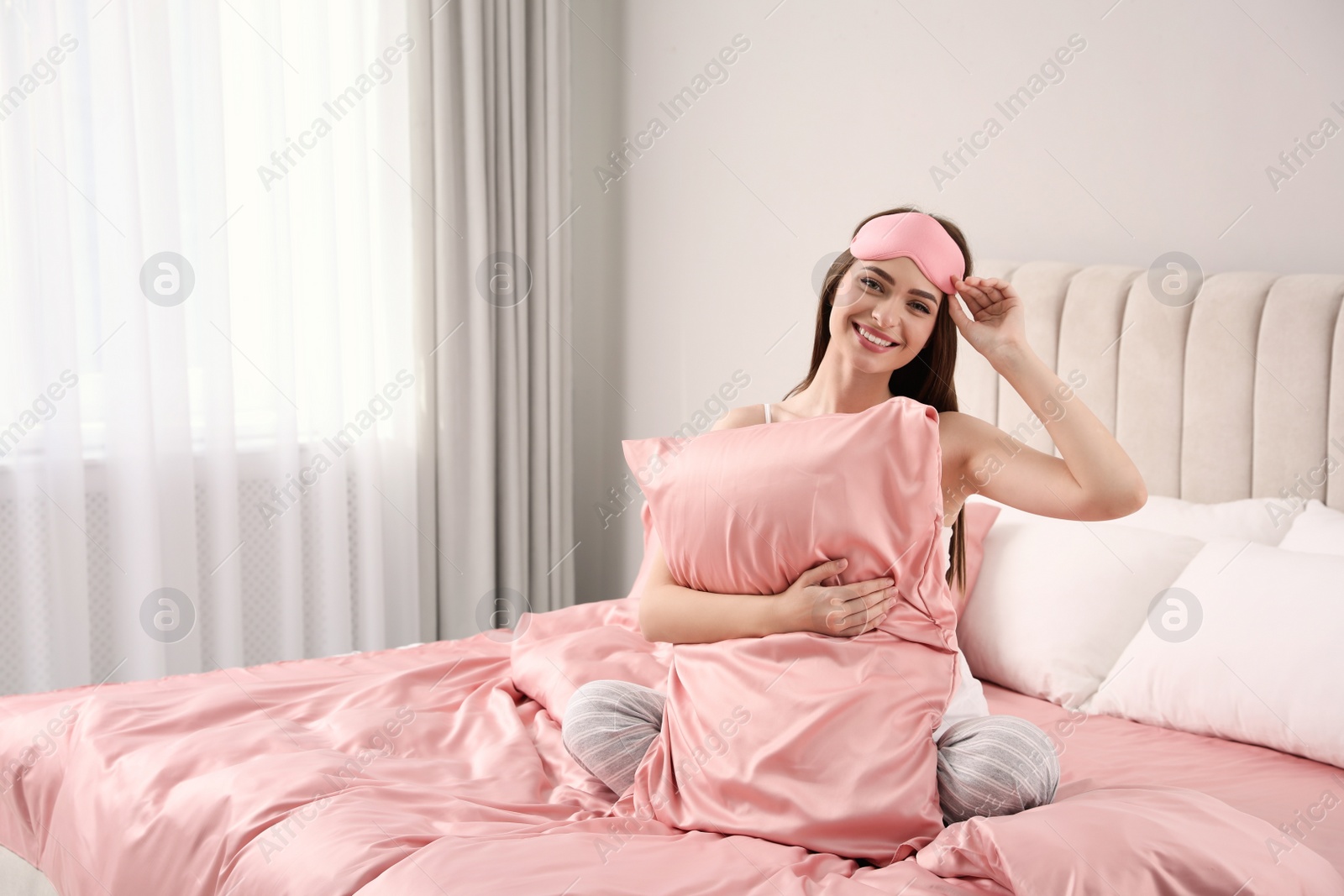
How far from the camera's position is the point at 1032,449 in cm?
152

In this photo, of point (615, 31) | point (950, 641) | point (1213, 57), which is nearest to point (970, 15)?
point (1213, 57)

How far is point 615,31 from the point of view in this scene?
11.7 ft

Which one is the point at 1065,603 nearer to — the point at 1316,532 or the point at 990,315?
the point at 1316,532

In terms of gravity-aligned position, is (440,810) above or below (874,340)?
below

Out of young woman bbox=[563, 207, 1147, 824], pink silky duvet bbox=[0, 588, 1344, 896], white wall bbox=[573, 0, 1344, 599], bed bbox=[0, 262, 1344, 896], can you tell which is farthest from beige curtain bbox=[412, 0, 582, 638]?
young woman bbox=[563, 207, 1147, 824]

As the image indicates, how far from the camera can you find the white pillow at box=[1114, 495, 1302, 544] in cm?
194

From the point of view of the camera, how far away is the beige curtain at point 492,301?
10.4 ft

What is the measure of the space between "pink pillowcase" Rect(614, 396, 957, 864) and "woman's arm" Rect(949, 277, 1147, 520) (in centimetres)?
20

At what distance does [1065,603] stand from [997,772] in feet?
2.56

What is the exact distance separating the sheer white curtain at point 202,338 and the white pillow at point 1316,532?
2.28 m

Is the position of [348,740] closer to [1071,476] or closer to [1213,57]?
[1071,476]

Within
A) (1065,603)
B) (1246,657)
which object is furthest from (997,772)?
(1065,603)

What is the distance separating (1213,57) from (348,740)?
2.02 meters

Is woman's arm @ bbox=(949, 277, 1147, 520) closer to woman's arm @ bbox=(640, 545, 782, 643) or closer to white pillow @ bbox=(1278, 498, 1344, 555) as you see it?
woman's arm @ bbox=(640, 545, 782, 643)
